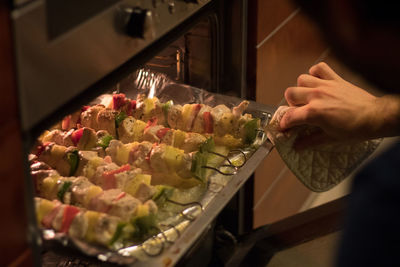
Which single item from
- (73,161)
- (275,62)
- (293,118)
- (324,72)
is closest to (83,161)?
(73,161)

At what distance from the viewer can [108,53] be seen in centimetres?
107

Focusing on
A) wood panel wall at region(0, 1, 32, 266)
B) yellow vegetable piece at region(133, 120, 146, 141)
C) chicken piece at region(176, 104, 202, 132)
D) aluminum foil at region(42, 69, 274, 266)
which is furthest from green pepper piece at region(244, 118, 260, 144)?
wood panel wall at region(0, 1, 32, 266)

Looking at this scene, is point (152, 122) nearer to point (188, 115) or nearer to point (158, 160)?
point (188, 115)

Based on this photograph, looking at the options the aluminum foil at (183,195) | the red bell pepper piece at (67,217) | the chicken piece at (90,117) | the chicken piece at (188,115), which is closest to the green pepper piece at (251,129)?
the aluminum foil at (183,195)

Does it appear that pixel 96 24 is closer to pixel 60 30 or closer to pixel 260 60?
pixel 60 30

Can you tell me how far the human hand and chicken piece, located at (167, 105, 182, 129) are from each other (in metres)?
0.23

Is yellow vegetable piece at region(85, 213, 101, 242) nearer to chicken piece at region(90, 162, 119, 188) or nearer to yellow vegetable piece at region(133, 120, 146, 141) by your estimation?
chicken piece at region(90, 162, 119, 188)

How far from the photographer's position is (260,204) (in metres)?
1.96

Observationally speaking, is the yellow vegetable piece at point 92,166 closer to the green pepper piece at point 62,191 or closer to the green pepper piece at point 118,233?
the green pepper piece at point 62,191

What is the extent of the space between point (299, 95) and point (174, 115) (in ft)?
0.92

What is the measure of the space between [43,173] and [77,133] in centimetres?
16

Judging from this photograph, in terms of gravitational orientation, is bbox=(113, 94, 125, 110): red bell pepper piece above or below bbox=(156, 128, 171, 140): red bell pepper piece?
above

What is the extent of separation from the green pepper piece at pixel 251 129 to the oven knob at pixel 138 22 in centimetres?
38

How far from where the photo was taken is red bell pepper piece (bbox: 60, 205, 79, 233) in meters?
1.10
